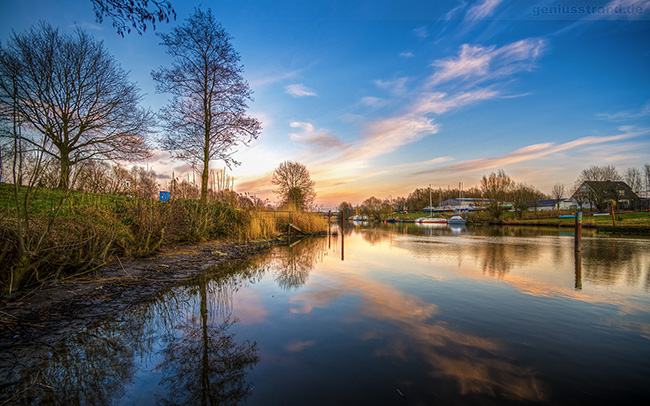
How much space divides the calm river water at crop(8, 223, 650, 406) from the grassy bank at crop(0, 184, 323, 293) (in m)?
1.75

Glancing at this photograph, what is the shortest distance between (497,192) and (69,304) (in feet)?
170

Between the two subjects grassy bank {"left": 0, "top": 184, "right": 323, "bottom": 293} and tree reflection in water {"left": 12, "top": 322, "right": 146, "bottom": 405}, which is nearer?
tree reflection in water {"left": 12, "top": 322, "right": 146, "bottom": 405}

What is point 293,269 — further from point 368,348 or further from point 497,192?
point 497,192

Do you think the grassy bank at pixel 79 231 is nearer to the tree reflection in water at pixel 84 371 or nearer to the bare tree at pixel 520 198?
the tree reflection in water at pixel 84 371

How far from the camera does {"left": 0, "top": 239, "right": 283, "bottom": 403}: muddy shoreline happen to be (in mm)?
3031

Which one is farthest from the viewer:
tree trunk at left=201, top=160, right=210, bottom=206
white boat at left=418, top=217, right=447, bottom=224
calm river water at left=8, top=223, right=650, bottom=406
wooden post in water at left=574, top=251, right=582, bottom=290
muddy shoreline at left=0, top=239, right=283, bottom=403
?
white boat at left=418, top=217, right=447, bottom=224

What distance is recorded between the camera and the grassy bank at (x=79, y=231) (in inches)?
172

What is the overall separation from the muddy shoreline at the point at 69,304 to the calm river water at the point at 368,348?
27 cm

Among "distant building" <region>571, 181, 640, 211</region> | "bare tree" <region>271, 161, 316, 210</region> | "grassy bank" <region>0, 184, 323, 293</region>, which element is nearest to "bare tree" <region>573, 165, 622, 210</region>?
"distant building" <region>571, 181, 640, 211</region>

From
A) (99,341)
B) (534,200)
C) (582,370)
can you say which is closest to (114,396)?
(99,341)

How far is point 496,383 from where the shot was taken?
2.75 m

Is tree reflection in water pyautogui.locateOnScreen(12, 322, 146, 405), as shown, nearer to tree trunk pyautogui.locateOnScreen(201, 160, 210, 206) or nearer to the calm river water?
the calm river water

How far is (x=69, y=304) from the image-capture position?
4.44 meters

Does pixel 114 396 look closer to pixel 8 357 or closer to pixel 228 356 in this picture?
pixel 228 356
